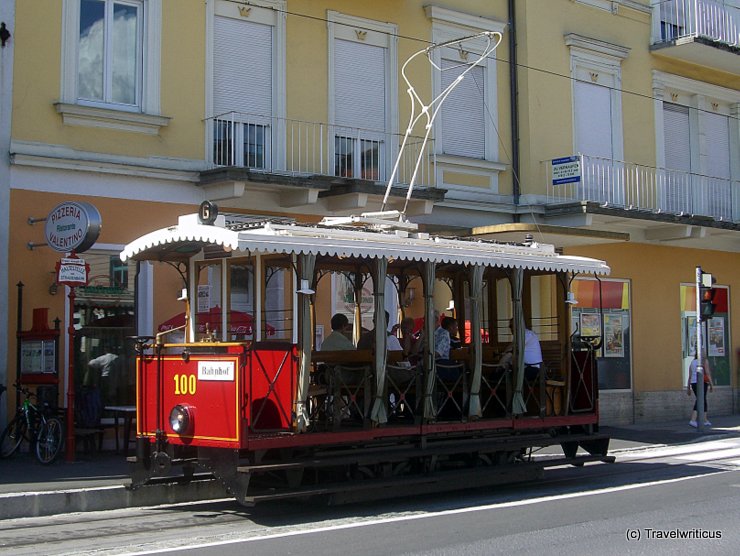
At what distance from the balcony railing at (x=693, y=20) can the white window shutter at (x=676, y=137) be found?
5.66 ft

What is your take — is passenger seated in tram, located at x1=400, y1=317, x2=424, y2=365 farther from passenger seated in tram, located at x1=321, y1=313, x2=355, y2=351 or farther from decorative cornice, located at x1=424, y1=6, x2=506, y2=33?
decorative cornice, located at x1=424, y1=6, x2=506, y2=33

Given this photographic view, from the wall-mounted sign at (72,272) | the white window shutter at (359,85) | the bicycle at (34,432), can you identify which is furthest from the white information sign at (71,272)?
the white window shutter at (359,85)

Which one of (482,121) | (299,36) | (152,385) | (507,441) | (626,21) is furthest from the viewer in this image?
(626,21)

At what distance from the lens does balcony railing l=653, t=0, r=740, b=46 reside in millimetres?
24219

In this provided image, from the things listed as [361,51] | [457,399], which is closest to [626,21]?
[361,51]

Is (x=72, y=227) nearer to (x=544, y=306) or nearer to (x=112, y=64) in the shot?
(x=112, y=64)

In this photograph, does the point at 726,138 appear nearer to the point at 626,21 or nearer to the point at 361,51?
the point at 626,21

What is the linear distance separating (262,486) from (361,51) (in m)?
10.2

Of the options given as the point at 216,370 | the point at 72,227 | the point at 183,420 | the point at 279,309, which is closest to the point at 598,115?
the point at 72,227

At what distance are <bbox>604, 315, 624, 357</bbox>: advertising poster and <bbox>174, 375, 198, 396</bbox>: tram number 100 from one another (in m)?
13.7

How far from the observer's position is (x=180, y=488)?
1205 cm

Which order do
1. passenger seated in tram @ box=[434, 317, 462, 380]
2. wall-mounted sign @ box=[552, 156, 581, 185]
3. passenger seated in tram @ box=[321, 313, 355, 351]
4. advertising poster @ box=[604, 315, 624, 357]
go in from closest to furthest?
passenger seated in tram @ box=[321, 313, 355, 351] → passenger seated in tram @ box=[434, 317, 462, 380] → wall-mounted sign @ box=[552, 156, 581, 185] → advertising poster @ box=[604, 315, 624, 357]

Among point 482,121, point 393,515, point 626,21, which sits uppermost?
point 626,21

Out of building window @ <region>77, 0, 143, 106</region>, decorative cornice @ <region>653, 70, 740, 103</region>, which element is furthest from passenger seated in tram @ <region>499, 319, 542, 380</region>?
decorative cornice @ <region>653, 70, 740, 103</region>
